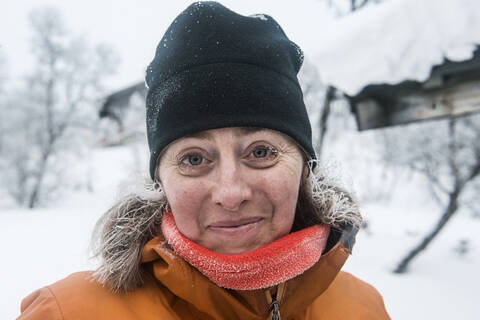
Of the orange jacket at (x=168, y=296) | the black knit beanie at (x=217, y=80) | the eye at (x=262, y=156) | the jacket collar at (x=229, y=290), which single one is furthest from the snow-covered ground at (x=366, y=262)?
the eye at (x=262, y=156)

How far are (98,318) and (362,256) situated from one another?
6001mm

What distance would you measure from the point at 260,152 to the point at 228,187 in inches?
7.5

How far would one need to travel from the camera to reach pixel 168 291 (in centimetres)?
105

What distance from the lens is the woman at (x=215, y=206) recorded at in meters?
0.94

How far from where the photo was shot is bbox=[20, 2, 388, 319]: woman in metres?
0.94

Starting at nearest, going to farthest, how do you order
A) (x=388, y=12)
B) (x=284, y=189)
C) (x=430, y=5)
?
(x=284, y=189) → (x=430, y=5) → (x=388, y=12)

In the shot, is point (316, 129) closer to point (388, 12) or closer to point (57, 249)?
point (388, 12)

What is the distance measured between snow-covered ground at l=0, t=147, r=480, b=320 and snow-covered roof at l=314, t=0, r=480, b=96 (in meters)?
1.48

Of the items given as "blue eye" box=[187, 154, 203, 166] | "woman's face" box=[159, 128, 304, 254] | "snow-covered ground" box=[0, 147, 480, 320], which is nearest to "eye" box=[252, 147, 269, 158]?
"woman's face" box=[159, 128, 304, 254]

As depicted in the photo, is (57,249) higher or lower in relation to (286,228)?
lower

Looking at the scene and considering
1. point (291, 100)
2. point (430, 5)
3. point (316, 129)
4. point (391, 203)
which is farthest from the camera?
point (391, 203)

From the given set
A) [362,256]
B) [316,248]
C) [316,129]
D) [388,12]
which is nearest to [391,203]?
[362,256]

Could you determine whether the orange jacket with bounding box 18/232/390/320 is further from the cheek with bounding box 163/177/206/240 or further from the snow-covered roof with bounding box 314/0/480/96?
the snow-covered roof with bounding box 314/0/480/96

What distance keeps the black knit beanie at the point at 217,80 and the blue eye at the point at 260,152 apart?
9 cm
